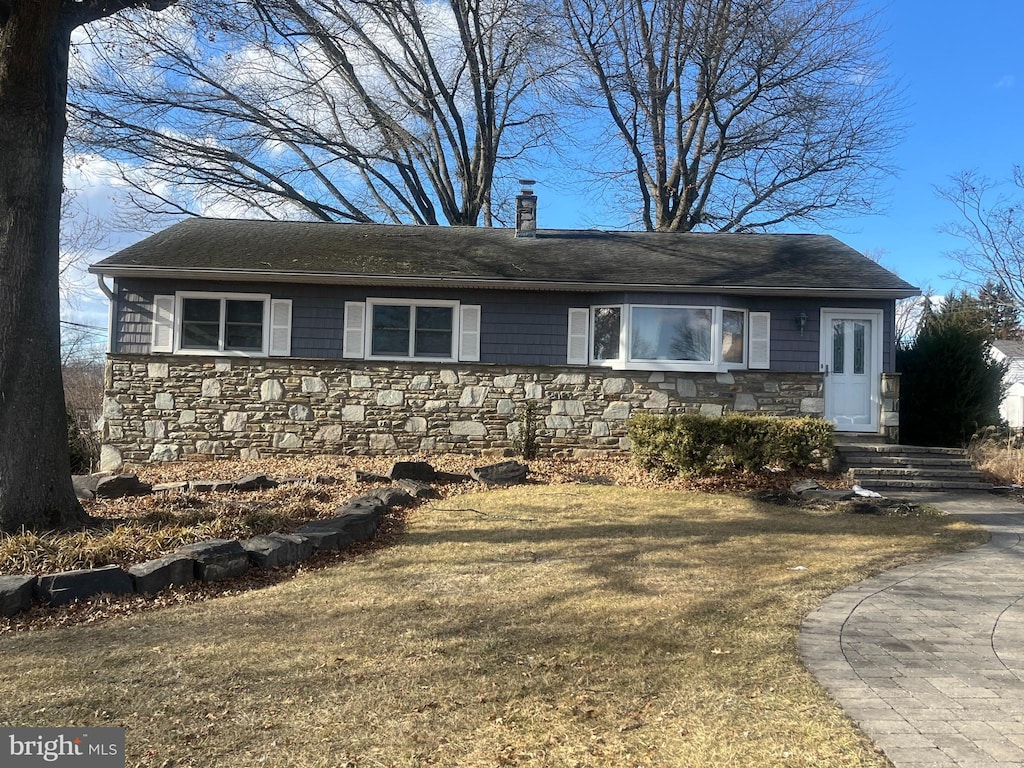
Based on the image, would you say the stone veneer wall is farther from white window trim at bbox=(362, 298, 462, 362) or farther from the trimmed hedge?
the trimmed hedge

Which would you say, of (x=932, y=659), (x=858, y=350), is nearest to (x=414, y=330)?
(x=858, y=350)

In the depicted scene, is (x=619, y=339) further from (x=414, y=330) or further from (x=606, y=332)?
(x=414, y=330)

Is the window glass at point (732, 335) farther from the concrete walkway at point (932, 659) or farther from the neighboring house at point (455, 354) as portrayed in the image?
the concrete walkway at point (932, 659)

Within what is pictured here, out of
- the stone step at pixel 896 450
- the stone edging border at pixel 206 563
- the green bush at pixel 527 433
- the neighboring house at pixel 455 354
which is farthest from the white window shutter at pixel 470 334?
the stone step at pixel 896 450

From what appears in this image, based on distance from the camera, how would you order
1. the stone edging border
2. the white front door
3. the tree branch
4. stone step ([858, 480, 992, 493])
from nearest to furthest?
the stone edging border < the tree branch < stone step ([858, 480, 992, 493]) < the white front door

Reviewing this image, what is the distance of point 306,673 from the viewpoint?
355 centimetres

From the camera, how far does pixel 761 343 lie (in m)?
12.4

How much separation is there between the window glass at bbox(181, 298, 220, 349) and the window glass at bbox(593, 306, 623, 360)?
22.7ft

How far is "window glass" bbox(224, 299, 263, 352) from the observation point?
12.6 meters

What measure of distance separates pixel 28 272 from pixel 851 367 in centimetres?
1223

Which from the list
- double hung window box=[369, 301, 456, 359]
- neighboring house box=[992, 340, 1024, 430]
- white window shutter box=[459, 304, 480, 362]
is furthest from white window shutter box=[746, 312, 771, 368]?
neighboring house box=[992, 340, 1024, 430]

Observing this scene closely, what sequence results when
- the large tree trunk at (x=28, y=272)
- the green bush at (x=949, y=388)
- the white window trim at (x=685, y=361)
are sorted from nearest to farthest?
the large tree trunk at (x=28, y=272) < the white window trim at (x=685, y=361) < the green bush at (x=949, y=388)

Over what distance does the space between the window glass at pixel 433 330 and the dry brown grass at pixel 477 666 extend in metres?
6.70

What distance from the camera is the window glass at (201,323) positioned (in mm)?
12555
